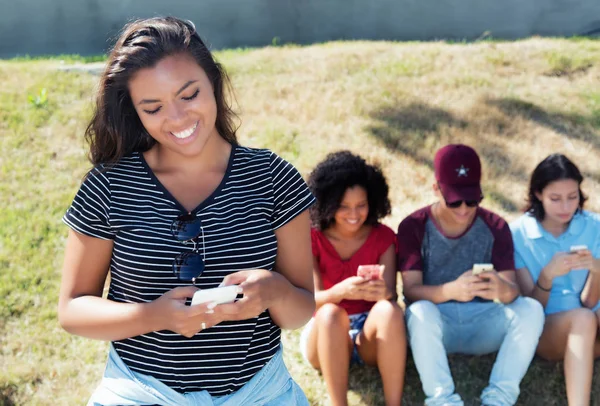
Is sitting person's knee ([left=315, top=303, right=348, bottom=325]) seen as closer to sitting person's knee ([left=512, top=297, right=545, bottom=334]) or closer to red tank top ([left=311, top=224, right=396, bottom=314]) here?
red tank top ([left=311, top=224, right=396, bottom=314])

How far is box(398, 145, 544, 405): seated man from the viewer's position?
3.70 meters

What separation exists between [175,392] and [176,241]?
1.57 ft

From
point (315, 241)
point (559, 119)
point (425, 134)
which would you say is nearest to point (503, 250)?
point (315, 241)

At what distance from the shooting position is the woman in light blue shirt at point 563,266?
147 inches

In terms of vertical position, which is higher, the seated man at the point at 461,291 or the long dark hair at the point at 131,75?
the long dark hair at the point at 131,75

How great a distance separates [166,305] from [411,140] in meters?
4.33

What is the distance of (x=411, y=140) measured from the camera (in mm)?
6312

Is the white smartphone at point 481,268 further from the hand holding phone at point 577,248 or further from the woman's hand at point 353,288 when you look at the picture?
the woman's hand at point 353,288

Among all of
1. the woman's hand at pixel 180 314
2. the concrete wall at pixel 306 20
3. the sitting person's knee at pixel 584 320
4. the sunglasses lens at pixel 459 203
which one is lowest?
the sitting person's knee at pixel 584 320

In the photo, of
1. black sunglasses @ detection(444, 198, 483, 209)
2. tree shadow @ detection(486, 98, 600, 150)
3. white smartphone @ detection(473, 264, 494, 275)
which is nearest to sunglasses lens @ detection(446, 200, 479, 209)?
black sunglasses @ detection(444, 198, 483, 209)

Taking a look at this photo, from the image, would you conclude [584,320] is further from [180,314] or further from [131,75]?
[131,75]

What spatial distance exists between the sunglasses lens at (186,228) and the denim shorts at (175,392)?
1.55ft

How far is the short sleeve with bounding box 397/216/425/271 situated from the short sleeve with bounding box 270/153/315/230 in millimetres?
1498

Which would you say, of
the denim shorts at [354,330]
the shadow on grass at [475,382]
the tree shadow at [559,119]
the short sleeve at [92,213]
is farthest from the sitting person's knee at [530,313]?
the tree shadow at [559,119]
